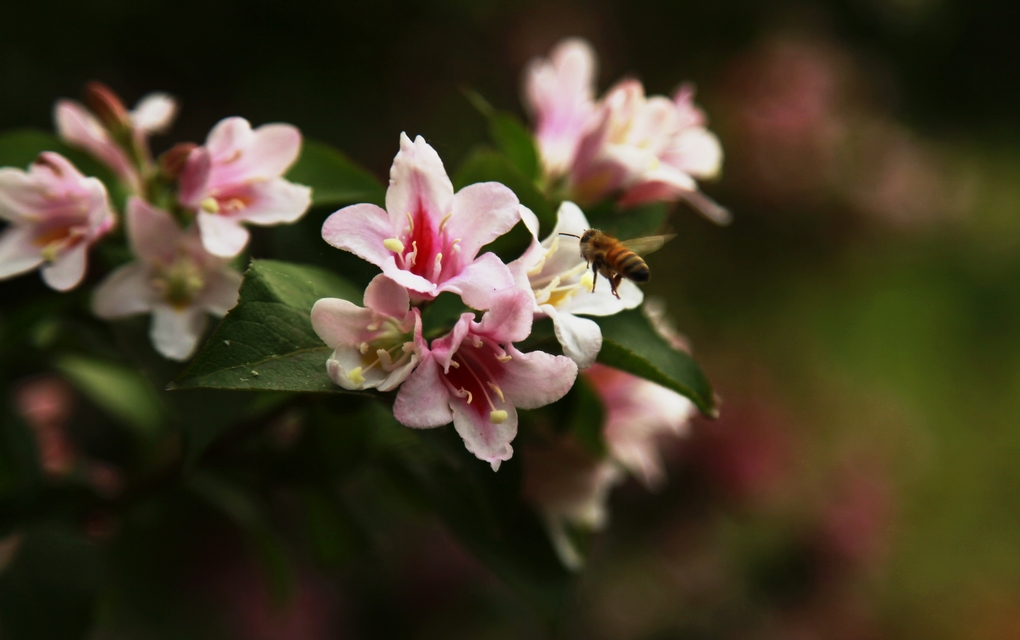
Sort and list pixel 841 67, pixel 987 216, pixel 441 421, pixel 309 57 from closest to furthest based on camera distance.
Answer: pixel 441 421 < pixel 309 57 < pixel 841 67 < pixel 987 216

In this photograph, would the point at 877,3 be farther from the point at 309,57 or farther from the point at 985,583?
the point at 985,583

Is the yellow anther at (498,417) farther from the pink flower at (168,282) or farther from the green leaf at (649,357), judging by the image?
the pink flower at (168,282)

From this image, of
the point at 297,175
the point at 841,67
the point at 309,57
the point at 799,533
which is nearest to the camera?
the point at 297,175

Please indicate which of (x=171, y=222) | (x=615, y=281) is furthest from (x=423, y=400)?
(x=171, y=222)

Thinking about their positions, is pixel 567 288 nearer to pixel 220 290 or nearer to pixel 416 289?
pixel 416 289

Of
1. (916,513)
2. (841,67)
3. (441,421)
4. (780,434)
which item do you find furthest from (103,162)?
(916,513)

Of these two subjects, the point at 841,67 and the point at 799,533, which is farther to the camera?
the point at 841,67

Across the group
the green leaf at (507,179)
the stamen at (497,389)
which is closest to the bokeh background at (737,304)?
the green leaf at (507,179)
